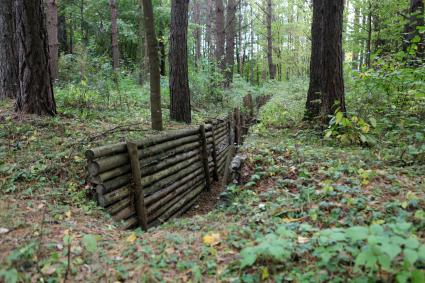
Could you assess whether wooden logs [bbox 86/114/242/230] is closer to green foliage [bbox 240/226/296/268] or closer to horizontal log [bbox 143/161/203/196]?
horizontal log [bbox 143/161/203/196]

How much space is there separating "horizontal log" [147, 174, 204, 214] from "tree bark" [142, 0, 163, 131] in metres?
1.48

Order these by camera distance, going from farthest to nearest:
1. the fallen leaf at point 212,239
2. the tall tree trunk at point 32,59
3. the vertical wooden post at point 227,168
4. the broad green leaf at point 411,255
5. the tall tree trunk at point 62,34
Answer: the tall tree trunk at point 62,34 < the tall tree trunk at point 32,59 < the vertical wooden post at point 227,168 < the fallen leaf at point 212,239 < the broad green leaf at point 411,255

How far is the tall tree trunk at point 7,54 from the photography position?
9758mm

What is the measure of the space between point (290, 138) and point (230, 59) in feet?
46.8

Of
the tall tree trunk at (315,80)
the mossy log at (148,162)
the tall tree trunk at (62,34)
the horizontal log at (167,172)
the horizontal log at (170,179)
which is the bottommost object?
the horizontal log at (170,179)

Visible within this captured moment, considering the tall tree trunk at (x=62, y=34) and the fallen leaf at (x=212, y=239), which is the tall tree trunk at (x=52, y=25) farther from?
the tall tree trunk at (x=62, y=34)

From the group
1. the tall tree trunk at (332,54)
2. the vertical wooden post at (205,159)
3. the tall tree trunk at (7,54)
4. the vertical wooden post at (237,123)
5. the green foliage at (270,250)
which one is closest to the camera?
the green foliage at (270,250)

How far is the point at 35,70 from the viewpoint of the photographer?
762cm

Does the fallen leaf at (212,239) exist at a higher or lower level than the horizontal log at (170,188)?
higher

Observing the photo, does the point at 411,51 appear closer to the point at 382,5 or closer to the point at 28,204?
the point at 28,204

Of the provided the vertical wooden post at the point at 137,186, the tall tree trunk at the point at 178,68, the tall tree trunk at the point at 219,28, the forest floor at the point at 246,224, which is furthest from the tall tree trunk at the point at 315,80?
the tall tree trunk at the point at 219,28

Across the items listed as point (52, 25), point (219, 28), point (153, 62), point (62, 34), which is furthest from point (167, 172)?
point (62, 34)

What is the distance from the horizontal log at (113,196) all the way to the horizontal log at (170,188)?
0.48 meters

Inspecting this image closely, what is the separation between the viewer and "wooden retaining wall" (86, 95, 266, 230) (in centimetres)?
486
